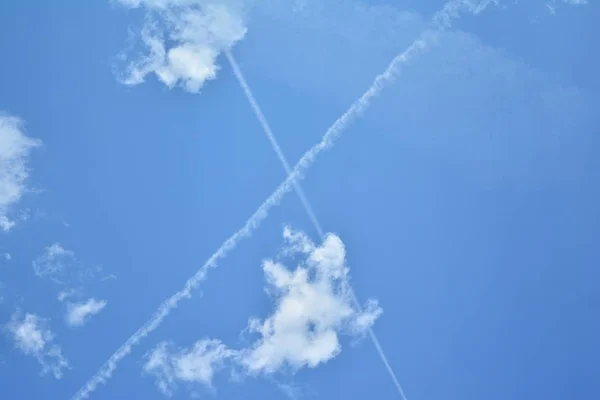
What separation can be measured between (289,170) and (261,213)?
3.22 meters

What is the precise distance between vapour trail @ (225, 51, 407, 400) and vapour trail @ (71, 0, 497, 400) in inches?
33.7

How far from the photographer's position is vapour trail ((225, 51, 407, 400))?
43.3m

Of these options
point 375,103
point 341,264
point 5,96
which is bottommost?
point 341,264

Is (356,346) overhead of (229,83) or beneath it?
beneath

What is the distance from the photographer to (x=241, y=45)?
1729 inches

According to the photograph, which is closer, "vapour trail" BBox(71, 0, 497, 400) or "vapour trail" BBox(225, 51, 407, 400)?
"vapour trail" BBox(71, 0, 497, 400)

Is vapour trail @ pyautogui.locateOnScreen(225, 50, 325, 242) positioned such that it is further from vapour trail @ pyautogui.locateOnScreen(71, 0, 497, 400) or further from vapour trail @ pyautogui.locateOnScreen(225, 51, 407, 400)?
vapour trail @ pyautogui.locateOnScreen(71, 0, 497, 400)

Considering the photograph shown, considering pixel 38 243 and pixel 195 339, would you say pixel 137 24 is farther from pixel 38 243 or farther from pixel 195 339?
pixel 195 339

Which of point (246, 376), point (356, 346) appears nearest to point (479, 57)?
point (356, 346)

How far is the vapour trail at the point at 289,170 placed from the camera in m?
43.3

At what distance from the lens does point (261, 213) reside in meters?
43.4

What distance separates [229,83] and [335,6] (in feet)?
27.7

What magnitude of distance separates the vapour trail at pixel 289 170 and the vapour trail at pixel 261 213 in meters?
0.85

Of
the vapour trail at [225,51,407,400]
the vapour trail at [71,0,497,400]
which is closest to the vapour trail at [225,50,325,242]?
the vapour trail at [225,51,407,400]
